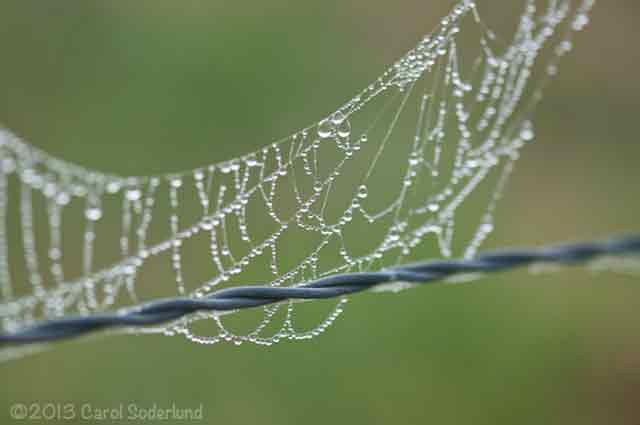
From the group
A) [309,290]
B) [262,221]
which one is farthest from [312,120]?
[309,290]

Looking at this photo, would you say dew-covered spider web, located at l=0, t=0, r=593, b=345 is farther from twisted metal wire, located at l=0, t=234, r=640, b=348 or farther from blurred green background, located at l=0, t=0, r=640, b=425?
twisted metal wire, located at l=0, t=234, r=640, b=348

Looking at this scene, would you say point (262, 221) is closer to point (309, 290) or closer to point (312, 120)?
point (312, 120)

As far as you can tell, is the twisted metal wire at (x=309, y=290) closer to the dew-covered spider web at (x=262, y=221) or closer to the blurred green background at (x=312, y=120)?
the dew-covered spider web at (x=262, y=221)

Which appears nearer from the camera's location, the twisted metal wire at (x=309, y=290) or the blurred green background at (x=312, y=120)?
the twisted metal wire at (x=309, y=290)

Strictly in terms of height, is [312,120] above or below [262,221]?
above

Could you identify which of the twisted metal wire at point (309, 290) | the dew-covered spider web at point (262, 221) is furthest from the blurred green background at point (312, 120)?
the twisted metal wire at point (309, 290)

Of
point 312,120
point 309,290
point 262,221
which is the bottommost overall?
point 309,290

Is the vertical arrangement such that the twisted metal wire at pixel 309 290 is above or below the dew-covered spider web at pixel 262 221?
below
